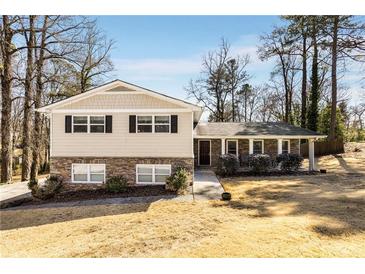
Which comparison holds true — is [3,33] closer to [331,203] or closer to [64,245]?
[64,245]

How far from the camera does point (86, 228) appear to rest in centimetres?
824

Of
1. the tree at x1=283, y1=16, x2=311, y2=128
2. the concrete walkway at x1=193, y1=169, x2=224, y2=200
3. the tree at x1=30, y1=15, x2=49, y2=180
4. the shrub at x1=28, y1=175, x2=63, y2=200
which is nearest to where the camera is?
the concrete walkway at x1=193, y1=169, x2=224, y2=200

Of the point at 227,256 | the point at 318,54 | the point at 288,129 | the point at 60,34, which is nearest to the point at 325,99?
the point at 318,54

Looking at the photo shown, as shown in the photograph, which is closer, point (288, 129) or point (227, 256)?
point (227, 256)

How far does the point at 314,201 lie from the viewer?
10.2 metres

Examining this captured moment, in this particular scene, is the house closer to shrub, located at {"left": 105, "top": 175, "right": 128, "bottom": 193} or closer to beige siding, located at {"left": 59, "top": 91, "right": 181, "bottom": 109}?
beige siding, located at {"left": 59, "top": 91, "right": 181, "bottom": 109}

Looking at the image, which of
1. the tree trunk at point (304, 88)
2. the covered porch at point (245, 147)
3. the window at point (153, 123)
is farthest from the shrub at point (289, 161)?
the tree trunk at point (304, 88)

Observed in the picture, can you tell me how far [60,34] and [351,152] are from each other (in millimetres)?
25596

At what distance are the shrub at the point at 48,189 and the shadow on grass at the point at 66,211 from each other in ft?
3.67

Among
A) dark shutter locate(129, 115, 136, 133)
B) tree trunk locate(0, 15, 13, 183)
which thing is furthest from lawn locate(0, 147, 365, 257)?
tree trunk locate(0, 15, 13, 183)

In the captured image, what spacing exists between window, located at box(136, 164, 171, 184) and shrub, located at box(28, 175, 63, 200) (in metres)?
3.84

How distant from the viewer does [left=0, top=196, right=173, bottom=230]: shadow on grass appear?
9.32m
